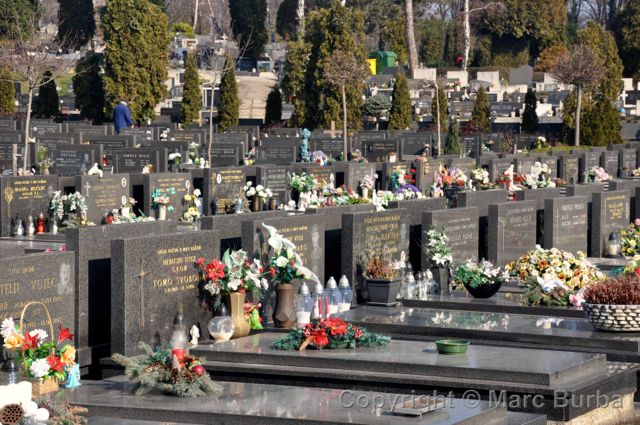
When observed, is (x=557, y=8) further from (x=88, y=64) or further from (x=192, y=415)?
(x=192, y=415)

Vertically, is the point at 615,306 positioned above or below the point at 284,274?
below

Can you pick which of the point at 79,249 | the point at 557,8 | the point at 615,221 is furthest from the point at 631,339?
the point at 557,8

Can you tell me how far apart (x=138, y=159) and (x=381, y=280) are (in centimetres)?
1186

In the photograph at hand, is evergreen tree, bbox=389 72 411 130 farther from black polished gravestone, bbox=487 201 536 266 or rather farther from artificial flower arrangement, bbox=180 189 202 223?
black polished gravestone, bbox=487 201 536 266

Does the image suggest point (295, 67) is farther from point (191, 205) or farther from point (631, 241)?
point (631, 241)

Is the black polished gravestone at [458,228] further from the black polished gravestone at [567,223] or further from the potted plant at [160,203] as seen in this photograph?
the potted plant at [160,203]

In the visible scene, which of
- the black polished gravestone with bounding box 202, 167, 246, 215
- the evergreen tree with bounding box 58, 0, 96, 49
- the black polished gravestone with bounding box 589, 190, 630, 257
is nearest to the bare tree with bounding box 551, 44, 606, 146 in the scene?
the black polished gravestone with bounding box 202, 167, 246, 215

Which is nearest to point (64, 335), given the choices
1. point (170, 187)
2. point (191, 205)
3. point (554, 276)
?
point (554, 276)

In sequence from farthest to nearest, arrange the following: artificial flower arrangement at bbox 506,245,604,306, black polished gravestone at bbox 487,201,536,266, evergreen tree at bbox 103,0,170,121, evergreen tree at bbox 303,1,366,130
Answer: evergreen tree at bbox 103,0,170,121, evergreen tree at bbox 303,1,366,130, black polished gravestone at bbox 487,201,536,266, artificial flower arrangement at bbox 506,245,604,306

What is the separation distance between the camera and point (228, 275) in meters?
12.2

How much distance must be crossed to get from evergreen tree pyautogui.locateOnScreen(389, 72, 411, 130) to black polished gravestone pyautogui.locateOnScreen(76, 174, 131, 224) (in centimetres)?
2567

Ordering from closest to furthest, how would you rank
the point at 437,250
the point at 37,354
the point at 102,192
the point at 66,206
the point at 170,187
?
1. the point at 37,354
2. the point at 437,250
3. the point at 66,206
4. the point at 102,192
5. the point at 170,187

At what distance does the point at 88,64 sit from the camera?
5284 centimetres

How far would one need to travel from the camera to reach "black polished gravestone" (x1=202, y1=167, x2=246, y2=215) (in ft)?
70.1
